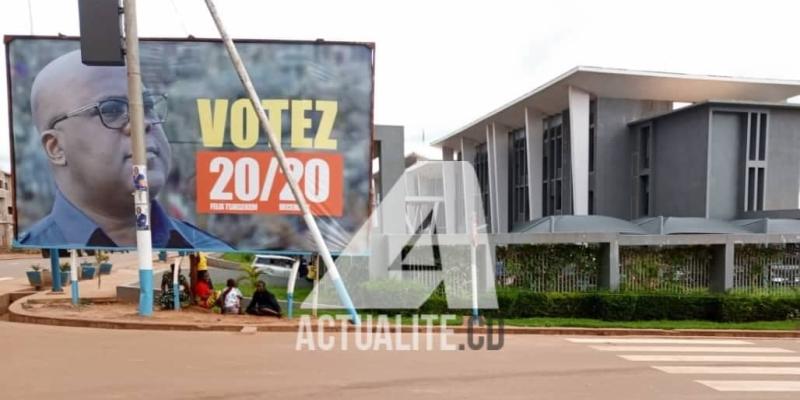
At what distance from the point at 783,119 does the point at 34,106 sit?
3229cm

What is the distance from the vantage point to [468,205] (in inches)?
1806

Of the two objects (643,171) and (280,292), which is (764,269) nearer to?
(280,292)

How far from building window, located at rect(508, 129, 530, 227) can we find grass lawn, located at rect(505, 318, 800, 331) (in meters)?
29.0

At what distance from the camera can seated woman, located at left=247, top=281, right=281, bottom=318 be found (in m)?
11.7

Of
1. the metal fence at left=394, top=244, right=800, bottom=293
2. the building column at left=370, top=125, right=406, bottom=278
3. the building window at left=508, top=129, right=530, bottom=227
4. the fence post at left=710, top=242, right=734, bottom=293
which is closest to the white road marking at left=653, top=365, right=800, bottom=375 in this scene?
the metal fence at left=394, top=244, right=800, bottom=293

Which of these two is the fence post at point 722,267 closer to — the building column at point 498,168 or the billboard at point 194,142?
the billboard at point 194,142

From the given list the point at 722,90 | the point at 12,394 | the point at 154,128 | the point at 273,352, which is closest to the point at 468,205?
the point at 722,90

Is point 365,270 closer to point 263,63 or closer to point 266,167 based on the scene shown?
point 266,167

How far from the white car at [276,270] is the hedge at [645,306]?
7.89m

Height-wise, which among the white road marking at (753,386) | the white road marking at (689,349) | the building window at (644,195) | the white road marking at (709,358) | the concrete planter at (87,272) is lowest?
the concrete planter at (87,272)

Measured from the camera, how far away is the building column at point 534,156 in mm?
38188

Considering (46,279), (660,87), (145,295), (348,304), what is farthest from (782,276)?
(46,279)

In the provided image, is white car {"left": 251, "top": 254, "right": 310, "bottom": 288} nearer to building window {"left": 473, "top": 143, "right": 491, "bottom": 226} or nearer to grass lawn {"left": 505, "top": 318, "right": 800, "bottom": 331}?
grass lawn {"left": 505, "top": 318, "right": 800, "bottom": 331}

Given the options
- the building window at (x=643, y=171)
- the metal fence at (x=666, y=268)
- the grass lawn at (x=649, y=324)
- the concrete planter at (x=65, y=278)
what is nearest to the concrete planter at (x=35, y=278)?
the concrete planter at (x=65, y=278)
